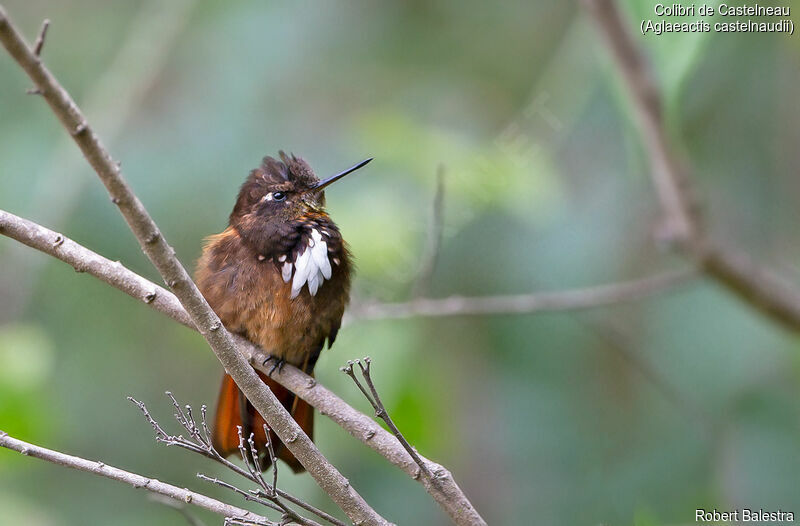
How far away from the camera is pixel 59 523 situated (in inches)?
174

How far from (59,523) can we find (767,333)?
348 centimetres

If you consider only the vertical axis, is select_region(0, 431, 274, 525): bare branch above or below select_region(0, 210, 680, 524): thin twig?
below

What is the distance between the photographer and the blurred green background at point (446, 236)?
12.7 ft

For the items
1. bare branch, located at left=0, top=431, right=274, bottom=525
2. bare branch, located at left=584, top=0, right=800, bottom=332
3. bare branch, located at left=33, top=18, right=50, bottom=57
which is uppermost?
bare branch, located at left=584, top=0, right=800, bottom=332

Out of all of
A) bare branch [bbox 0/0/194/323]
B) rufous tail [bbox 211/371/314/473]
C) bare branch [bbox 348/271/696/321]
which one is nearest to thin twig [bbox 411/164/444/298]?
bare branch [bbox 348/271/696/321]

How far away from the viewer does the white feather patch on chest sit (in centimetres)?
312

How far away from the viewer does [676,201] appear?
3.23 metres

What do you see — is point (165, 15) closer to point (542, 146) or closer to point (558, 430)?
point (542, 146)

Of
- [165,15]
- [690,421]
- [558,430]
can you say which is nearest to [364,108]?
[165,15]

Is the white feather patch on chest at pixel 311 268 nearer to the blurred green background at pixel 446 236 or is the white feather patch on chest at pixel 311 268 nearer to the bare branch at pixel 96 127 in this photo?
the blurred green background at pixel 446 236

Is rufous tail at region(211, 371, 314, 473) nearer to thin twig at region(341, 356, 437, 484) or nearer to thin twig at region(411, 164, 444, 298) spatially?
thin twig at region(411, 164, 444, 298)

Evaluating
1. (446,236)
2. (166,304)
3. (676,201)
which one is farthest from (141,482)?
(446,236)

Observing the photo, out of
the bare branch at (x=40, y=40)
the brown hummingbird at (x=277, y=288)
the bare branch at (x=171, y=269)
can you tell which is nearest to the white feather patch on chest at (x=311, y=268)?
the brown hummingbird at (x=277, y=288)

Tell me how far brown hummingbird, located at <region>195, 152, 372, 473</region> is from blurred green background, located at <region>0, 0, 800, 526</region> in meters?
0.33
